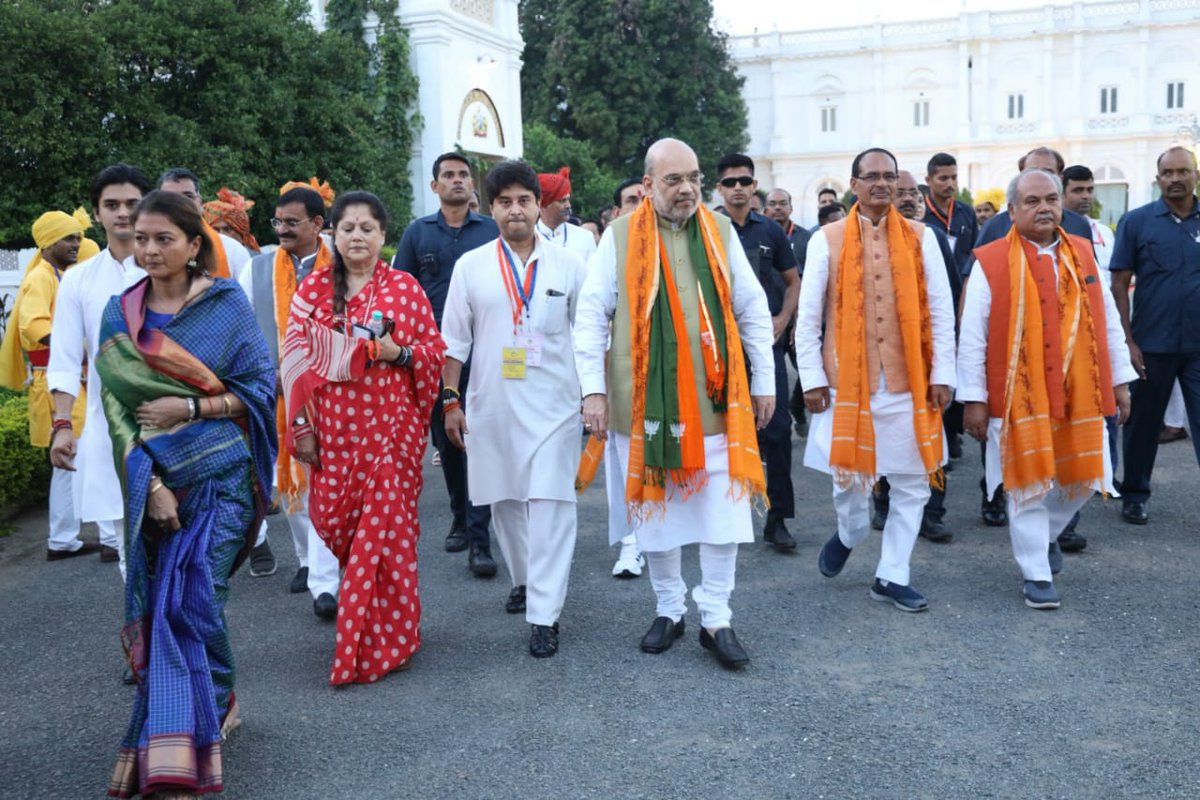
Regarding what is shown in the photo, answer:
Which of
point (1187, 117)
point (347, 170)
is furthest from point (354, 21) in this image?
point (1187, 117)

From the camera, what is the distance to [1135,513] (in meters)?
6.48

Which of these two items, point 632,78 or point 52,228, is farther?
point 632,78

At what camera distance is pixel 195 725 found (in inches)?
132

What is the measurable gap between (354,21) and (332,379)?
57.3 feet

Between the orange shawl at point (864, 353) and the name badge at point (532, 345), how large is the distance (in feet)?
4.61

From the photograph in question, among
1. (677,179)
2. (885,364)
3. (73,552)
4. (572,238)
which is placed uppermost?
(677,179)

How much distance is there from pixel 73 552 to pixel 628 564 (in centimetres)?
340

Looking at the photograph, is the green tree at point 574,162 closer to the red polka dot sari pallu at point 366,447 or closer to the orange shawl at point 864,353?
the orange shawl at point 864,353

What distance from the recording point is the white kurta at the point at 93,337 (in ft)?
15.4

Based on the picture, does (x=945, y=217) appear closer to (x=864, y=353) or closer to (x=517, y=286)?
(x=864, y=353)

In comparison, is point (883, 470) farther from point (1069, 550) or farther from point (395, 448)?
point (395, 448)

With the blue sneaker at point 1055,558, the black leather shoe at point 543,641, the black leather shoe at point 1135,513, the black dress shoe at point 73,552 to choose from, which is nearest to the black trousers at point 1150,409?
the black leather shoe at point 1135,513

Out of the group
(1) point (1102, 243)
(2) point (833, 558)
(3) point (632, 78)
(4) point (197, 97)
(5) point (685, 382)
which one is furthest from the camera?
(3) point (632, 78)

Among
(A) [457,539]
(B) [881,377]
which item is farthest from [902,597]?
(A) [457,539]
